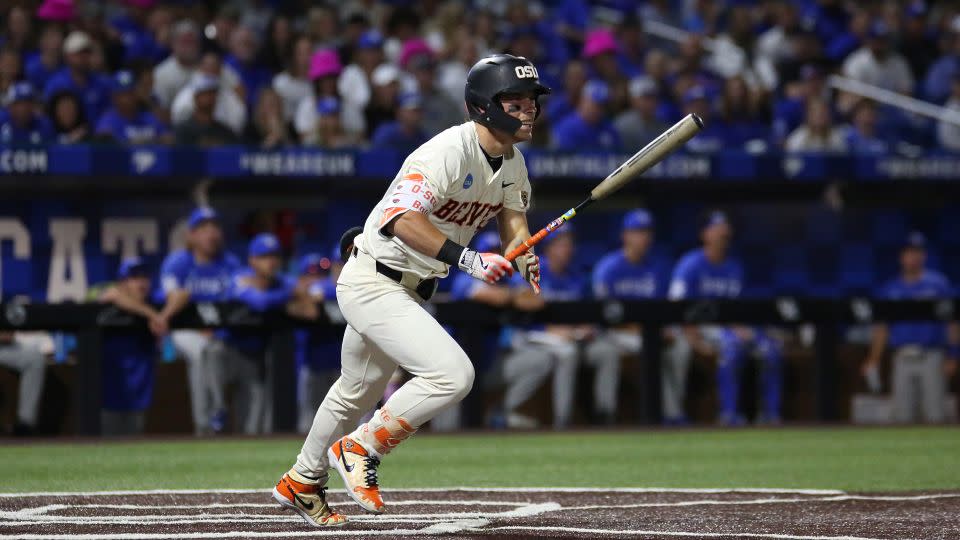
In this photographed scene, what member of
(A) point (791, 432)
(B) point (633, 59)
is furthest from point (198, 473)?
(B) point (633, 59)

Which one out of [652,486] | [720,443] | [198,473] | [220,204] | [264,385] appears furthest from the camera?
[220,204]

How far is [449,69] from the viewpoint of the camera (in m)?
13.1

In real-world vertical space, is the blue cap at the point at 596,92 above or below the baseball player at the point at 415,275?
above

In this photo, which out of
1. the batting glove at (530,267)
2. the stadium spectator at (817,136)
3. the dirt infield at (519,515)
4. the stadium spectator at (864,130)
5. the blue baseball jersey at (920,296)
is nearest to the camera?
the dirt infield at (519,515)

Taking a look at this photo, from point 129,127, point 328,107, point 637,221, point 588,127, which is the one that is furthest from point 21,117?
point 637,221

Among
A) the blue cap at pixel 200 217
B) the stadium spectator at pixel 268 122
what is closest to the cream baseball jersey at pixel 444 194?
the blue cap at pixel 200 217

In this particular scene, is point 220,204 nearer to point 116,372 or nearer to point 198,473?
point 116,372

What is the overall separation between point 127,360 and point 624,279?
3.83 m

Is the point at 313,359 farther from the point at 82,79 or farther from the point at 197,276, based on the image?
the point at 82,79

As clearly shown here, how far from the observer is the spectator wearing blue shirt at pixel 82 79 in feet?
36.9

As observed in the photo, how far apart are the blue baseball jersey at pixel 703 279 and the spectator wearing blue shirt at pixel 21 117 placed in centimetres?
483

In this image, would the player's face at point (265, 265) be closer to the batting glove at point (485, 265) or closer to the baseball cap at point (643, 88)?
the baseball cap at point (643, 88)

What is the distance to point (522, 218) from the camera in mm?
5691

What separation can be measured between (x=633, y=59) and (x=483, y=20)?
1715mm
